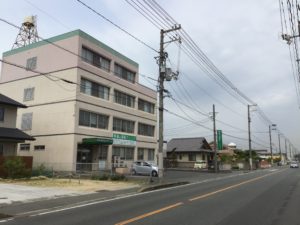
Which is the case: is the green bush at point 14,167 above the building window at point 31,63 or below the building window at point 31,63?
below

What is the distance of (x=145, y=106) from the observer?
5334 cm

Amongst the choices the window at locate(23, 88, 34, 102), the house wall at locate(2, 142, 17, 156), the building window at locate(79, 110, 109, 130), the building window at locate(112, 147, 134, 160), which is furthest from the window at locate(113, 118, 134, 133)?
the house wall at locate(2, 142, 17, 156)

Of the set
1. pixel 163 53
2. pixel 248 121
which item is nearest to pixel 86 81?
pixel 163 53

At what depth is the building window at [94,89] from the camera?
132ft

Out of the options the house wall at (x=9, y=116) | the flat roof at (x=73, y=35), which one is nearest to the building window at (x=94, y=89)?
the flat roof at (x=73, y=35)

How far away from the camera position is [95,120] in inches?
1656

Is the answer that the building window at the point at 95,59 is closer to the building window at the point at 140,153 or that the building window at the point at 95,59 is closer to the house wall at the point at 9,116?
the house wall at the point at 9,116

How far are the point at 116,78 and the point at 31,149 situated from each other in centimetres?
1287

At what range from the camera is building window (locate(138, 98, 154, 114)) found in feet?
170

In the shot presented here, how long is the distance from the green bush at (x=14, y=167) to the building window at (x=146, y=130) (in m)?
24.2

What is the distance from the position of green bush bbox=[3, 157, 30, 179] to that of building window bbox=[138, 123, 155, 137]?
2418cm

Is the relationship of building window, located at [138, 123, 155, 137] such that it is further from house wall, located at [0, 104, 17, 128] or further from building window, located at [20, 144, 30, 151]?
house wall, located at [0, 104, 17, 128]

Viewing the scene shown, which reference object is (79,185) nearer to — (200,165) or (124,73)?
(124,73)

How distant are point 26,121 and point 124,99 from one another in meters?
12.1
